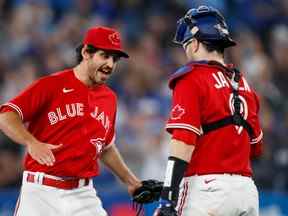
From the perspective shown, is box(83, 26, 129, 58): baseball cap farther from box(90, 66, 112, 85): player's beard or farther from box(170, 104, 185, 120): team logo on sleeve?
box(170, 104, 185, 120): team logo on sleeve

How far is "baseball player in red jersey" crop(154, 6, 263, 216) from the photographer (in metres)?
6.75

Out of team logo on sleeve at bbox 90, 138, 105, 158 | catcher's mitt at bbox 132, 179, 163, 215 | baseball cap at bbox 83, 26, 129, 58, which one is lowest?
catcher's mitt at bbox 132, 179, 163, 215

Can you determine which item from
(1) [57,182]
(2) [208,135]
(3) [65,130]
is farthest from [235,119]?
(1) [57,182]

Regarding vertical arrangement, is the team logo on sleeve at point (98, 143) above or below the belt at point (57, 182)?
above

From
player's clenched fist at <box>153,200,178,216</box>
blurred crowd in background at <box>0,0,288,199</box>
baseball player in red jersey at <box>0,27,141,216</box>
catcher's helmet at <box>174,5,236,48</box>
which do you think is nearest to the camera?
player's clenched fist at <box>153,200,178,216</box>

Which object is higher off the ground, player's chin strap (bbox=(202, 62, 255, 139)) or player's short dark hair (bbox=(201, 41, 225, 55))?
player's short dark hair (bbox=(201, 41, 225, 55))

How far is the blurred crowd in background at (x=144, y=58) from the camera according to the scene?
1237 cm

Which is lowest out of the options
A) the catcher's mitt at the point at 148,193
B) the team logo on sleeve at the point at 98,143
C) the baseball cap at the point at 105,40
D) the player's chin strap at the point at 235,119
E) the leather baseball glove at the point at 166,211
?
the leather baseball glove at the point at 166,211

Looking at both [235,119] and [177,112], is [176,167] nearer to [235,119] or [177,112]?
[177,112]

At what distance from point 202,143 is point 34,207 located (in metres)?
1.50

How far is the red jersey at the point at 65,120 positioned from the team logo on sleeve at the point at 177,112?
43.2 inches

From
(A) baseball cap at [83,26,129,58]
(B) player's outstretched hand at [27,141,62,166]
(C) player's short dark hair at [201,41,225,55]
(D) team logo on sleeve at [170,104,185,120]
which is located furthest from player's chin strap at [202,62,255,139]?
(B) player's outstretched hand at [27,141,62,166]

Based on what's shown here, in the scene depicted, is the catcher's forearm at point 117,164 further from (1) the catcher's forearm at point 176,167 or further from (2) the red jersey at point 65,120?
(1) the catcher's forearm at point 176,167

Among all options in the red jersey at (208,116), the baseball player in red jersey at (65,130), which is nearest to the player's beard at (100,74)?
the baseball player in red jersey at (65,130)
